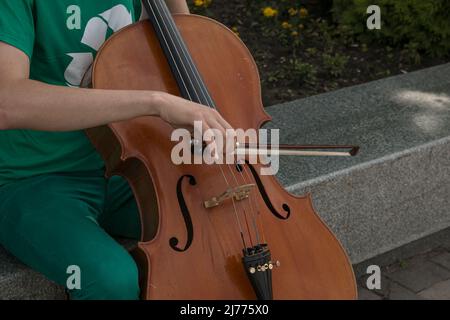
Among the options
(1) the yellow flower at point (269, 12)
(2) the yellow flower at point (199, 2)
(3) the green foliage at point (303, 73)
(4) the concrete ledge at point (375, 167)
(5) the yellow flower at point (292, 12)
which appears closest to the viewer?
(4) the concrete ledge at point (375, 167)

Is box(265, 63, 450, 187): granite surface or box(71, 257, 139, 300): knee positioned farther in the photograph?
box(265, 63, 450, 187): granite surface

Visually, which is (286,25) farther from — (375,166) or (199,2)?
(375,166)

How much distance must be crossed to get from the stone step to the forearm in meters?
0.86

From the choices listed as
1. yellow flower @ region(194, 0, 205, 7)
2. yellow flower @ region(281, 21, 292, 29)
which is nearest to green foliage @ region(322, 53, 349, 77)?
yellow flower @ region(281, 21, 292, 29)

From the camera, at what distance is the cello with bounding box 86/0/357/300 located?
1.72m

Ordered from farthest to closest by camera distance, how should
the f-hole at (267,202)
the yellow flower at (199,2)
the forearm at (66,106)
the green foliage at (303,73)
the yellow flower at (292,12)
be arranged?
the yellow flower at (292,12) → the yellow flower at (199,2) → the green foliage at (303,73) → the f-hole at (267,202) → the forearm at (66,106)

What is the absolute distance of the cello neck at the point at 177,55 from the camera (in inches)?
74.9

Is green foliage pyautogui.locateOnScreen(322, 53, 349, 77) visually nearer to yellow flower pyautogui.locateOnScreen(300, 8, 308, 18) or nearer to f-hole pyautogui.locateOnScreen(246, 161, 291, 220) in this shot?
yellow flower pyautogui.locateOnScreen(300, 8, 308, 18)

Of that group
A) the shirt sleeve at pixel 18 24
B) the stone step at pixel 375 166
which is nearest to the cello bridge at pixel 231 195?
the shirt sleeve at pixel 18 24

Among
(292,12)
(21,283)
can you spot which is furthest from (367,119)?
(21,283)

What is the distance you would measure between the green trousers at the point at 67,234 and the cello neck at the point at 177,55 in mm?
358

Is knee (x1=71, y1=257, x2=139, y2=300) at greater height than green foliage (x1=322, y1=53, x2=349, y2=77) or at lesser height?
greater

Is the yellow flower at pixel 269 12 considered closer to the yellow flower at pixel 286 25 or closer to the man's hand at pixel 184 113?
the yellow flower at pixel 286 25

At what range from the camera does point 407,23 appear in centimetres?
390
